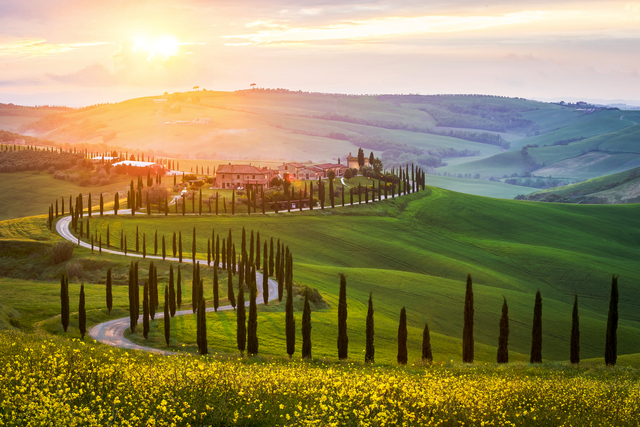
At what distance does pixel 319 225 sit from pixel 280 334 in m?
71.6

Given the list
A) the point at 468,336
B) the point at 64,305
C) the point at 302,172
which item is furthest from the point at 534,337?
the point at 302,172

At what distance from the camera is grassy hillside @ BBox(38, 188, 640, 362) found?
2933 inches

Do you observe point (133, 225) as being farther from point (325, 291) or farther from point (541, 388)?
point (541, 388)

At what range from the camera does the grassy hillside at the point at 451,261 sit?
74500mm

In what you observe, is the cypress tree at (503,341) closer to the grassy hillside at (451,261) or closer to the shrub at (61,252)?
the grassy hillside at (451,261)

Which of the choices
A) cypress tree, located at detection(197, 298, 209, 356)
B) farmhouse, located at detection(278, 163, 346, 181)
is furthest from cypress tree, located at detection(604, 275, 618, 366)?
farmhouse, located at detection(278, 163, 346, 181)

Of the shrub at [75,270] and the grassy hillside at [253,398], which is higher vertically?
the grassy hillside at [253,398]

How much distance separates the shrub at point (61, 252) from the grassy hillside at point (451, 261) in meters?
14.4

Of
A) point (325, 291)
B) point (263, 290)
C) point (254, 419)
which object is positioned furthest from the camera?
point (325, 291)

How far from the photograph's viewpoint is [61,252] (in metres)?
98.6

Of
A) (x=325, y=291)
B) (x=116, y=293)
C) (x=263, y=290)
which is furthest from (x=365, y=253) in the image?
(x=116, y=293)

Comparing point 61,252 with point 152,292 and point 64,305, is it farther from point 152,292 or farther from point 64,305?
point 64,305

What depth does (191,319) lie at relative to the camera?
6500cm

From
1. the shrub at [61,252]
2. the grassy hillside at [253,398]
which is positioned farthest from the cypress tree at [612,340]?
the shrub at [61,252]
